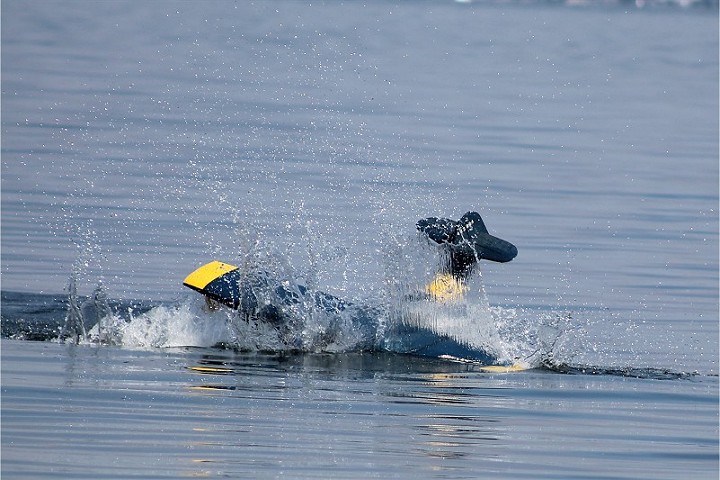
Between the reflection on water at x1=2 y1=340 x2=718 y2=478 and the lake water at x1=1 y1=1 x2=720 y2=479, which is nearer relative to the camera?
the reflection on water at x1=2 y1=340 x2=718 y2=478

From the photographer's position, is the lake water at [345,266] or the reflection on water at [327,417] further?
the lake water at [345,266]

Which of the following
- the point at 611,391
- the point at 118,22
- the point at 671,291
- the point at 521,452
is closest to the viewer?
the point at 521,452

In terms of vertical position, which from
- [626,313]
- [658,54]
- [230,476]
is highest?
[658,54]

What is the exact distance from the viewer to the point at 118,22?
61.8 meters

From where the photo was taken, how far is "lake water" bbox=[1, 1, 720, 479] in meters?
10.3

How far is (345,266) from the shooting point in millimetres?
16312

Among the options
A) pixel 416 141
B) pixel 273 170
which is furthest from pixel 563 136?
pixel 273 170

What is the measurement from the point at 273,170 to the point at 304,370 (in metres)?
10.0

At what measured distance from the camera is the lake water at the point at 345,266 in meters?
10.3

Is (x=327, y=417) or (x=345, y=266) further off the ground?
(x=345, y=266)

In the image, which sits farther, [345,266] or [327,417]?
[345,266]

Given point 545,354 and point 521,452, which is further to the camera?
point 545,354

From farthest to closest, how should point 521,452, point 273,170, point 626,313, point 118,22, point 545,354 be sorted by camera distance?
point 118,22 < point 273,170 < point 626,313 < point 545,354 < point 521,452

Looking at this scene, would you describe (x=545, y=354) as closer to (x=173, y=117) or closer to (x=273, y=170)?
(x=273, y=170)
